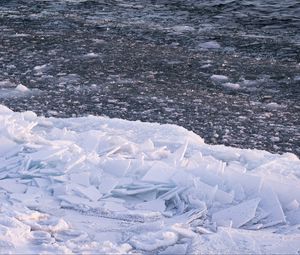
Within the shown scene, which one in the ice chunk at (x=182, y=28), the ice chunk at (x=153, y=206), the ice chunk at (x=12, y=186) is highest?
the ice chunk at (x=12, y=186)

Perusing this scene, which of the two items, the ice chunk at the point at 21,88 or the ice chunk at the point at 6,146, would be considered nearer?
the ice chunk at the point at 6,146

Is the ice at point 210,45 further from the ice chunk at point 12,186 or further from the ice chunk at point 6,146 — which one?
the ice chunk at point 12,186

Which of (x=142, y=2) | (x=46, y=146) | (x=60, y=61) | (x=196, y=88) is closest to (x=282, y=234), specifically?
(x=46, y=146)

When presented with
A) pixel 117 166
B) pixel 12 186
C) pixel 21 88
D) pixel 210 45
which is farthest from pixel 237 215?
pixel 210 45

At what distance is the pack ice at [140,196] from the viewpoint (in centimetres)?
304

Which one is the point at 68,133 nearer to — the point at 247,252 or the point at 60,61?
the point at 247,252

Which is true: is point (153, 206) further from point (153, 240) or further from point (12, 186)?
point (12, 186)

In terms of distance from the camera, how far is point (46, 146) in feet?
13.2

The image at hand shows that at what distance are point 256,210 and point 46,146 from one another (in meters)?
1.39

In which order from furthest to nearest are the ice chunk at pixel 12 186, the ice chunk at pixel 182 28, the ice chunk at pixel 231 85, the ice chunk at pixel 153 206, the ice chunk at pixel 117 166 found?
1. the ice chunk at pixel 182 28
2. the ice chunk at pixel 231 85
3. the ice chunk at pixel 117 166
4. the ice chunk at pixel 12 186
5. the ice chunk at pixel 153 206

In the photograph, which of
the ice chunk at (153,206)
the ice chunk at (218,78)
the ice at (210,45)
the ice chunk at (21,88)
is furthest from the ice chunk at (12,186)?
the ice at (210,45)

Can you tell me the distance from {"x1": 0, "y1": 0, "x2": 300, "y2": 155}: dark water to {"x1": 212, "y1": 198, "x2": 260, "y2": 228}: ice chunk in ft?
4.90

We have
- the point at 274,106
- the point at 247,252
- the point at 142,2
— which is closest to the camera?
the point at 247,252

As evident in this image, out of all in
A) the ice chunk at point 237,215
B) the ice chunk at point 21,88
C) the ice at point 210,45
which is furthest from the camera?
the ice at point 210,45
